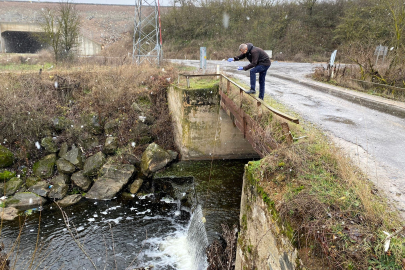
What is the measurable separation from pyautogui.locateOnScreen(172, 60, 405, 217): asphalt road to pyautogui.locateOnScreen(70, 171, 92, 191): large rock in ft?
29.3

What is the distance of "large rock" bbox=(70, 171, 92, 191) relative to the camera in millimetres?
11766

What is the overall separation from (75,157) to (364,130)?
1194cm

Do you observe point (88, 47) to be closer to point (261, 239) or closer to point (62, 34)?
point (62, 34)

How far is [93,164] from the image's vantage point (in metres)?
12.3

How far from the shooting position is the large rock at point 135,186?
37.9ft

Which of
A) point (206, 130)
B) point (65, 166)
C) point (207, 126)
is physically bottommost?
point (65, 166)

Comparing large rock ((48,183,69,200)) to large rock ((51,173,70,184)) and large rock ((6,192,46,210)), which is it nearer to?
large rock ((51,173,70,184))

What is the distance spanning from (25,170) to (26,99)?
13.4 feet

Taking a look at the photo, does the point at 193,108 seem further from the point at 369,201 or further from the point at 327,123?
the point at 369,201

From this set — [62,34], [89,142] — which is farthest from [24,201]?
[62,34]

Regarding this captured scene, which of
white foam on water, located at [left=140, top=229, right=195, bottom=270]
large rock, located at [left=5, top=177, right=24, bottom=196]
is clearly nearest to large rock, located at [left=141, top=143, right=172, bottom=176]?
white foam on water, located at [left=140, top=229, right=195, bottom=270]

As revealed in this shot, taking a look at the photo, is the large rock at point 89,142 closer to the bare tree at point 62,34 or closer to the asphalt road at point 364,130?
the asphalt road at point 364,130

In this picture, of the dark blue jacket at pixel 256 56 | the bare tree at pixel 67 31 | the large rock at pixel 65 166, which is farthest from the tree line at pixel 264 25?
the dark blue jacket at pixel 256 56

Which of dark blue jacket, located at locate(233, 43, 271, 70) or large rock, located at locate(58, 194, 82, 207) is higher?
dark blue jacket, located at locate(233, 43, 271, 70)
